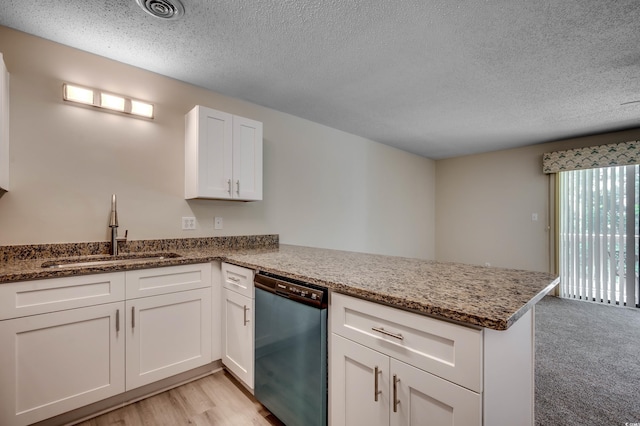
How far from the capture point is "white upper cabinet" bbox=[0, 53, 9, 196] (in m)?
1.65

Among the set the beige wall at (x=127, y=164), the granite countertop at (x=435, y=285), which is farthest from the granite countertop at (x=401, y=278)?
the beige wall at (x=127, y=164)

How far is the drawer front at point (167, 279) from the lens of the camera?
1759 millimetres

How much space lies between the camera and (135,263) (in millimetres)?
1756

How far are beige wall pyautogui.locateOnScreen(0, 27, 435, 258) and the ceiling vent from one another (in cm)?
81

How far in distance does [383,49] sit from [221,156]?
1482 mm

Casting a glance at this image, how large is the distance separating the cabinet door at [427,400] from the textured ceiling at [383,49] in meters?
1.79

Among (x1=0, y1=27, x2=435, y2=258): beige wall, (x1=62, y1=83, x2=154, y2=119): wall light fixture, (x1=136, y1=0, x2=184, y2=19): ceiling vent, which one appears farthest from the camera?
(x1=62, y1=83, x2=154, y2=119): wall light fixture

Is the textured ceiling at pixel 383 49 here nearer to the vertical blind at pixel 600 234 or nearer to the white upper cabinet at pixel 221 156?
the white upper cabinet at pixel 221 156

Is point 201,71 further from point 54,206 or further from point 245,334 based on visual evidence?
point 245,334

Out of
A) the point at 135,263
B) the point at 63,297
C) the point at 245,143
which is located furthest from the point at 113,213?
the point at 245,143

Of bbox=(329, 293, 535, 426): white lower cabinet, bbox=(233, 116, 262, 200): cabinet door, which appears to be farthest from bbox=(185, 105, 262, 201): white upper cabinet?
bbox=(329, 293, 535, 426): white lower cabinet

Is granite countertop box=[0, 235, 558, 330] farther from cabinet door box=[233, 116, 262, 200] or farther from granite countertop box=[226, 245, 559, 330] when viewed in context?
cabinet door box=[233, 116, 262, 200]

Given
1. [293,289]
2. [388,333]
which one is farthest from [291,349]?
[388,333]

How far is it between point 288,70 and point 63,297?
2.07 m
